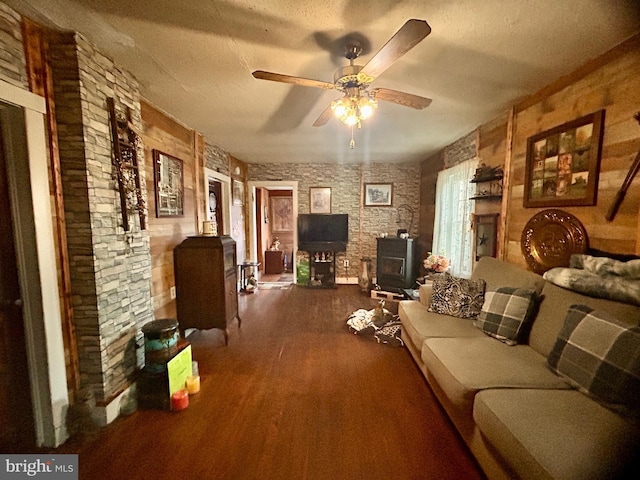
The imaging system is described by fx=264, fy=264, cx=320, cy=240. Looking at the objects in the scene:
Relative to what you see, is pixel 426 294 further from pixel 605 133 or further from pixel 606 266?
pixel 605 133

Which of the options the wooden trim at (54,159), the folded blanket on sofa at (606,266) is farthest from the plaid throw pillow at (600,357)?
the wooden trim at (54,159)

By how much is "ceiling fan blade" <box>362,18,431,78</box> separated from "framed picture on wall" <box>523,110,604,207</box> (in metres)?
1.51

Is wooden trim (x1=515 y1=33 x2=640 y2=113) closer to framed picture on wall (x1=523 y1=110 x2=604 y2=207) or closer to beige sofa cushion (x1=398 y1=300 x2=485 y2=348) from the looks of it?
framed picture on wall (x1=523 y1=110 x2=604 y2=207)

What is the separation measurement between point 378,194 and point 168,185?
3.64 metres

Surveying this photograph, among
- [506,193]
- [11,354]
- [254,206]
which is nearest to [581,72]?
[506,193]

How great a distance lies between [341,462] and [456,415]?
2.46 ft

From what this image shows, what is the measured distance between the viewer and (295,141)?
144 inches

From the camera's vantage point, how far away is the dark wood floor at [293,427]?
4.67 ft

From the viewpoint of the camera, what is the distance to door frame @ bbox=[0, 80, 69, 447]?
140 centimetres

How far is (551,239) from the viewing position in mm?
2080

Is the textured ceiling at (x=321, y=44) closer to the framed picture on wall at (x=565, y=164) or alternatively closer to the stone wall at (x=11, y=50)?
the stone wall at (x=11, y=50)

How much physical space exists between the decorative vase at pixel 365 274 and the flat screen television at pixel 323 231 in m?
0.53

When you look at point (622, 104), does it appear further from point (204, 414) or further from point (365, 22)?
point (204, 414)

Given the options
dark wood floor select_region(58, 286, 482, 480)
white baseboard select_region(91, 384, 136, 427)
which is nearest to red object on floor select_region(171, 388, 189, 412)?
dark wood floor select_region(58, 286, 482, 480)
